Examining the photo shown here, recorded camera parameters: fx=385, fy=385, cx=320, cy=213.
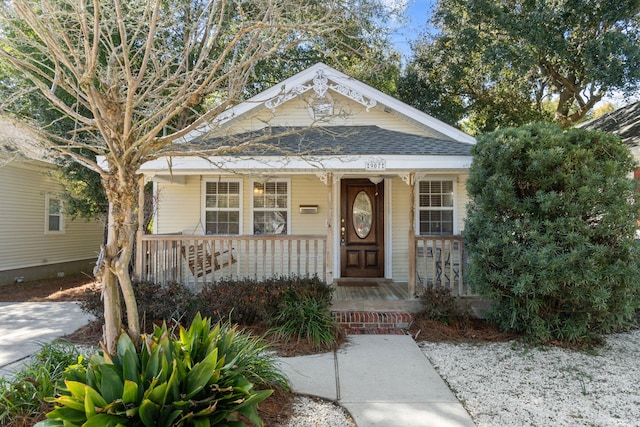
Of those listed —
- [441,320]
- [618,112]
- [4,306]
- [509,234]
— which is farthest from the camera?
[618,112]

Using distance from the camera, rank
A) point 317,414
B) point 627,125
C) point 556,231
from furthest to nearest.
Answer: point 627,125, point 556,231, point 317,414

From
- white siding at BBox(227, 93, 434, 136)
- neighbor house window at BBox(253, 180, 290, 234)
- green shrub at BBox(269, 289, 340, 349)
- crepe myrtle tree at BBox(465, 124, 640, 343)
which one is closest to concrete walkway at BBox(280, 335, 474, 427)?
green shrub at BBox(269, 289, 340, 349)

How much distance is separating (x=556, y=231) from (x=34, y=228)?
42.4 ft

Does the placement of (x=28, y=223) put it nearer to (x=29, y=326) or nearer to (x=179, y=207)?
(x=179, y=207)

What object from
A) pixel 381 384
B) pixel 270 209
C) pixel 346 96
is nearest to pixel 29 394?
pixel 381 384

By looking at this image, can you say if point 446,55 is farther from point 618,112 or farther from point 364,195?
point 364,195

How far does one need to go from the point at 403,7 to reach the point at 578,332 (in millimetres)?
5459

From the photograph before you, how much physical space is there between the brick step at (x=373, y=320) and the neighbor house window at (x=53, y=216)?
32.6 ft

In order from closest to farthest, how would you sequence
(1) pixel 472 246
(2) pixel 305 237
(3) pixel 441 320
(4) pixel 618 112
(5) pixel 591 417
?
(5) pixel 591 417, (1) pixel 472 246, (3) pixel 441 320, (2) pixel 305 237, (4) pixel 618 112

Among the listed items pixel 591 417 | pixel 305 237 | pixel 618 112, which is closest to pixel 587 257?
pixel 591 417

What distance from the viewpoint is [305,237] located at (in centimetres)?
637

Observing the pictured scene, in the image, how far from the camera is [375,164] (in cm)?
615

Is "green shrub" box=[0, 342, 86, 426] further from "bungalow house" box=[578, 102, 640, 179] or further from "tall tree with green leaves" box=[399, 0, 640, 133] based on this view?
"tall tree with green leaves" box=[399, 0, 640, 133]

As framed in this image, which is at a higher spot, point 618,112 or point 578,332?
point 618,112
